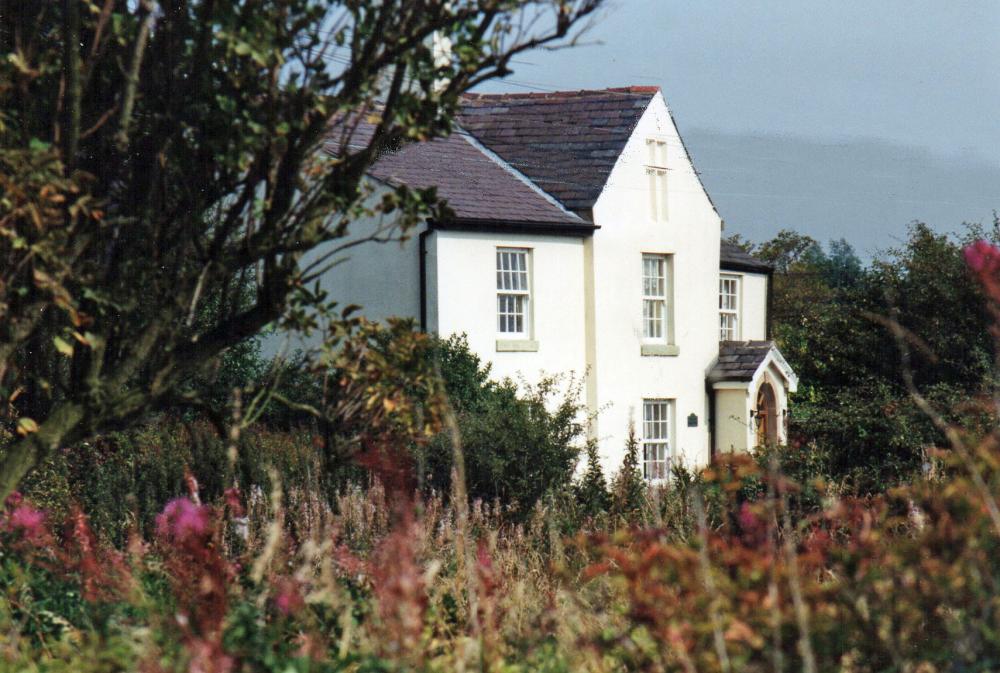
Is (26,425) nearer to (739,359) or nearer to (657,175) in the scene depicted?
(657,175)

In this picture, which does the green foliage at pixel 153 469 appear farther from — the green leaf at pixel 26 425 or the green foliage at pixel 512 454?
the green leaf at pixel 26 425

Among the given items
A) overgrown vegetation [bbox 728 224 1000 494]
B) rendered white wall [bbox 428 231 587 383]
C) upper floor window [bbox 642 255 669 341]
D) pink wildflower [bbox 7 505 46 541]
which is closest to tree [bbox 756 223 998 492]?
overgrown vegetation [bbox 728 224 1000 494]

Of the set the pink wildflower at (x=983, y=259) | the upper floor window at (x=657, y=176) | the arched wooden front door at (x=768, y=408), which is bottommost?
the pink wildflower at (x=983, y=259)

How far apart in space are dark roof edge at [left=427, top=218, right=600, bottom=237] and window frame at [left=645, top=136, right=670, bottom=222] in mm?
2379

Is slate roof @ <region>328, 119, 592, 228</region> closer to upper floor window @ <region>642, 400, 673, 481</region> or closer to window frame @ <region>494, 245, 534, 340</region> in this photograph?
window frame @ <region>494, 245, 534, 340</region>

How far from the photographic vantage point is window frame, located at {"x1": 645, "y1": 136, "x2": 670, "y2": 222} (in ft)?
91.4

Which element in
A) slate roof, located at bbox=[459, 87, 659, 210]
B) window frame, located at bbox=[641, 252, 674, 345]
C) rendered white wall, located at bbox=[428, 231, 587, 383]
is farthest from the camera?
window frame, located at bbox=[641, 252, 674, 345]

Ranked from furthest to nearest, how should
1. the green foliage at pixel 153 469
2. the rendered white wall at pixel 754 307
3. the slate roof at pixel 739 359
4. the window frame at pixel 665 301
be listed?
the rendered white wall at pixel 754 307, the slate roof at pixel 739 359, the window frame at pixel 665 301, the green foliage at pixel 153 469

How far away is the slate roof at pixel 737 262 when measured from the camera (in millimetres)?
31500

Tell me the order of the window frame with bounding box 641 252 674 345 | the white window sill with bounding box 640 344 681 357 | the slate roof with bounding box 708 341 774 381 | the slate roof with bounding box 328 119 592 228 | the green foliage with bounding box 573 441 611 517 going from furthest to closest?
the slate roof with bounding box 708 341 774 381
the window frame with bounding box 641 252 674 345
the white window sill with bounding box 640 344 681 357
the slate roof with bounding box 328 119 592 228
the green foliage with bounding box 573 441 611 517

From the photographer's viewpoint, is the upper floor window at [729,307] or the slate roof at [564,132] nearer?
the slate roof at [564,132]

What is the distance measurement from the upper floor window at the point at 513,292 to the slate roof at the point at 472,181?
77cm

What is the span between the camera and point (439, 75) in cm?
584

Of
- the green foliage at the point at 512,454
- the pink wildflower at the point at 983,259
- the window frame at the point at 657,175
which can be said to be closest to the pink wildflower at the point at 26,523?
the pink wildflower at the point at 983,259
